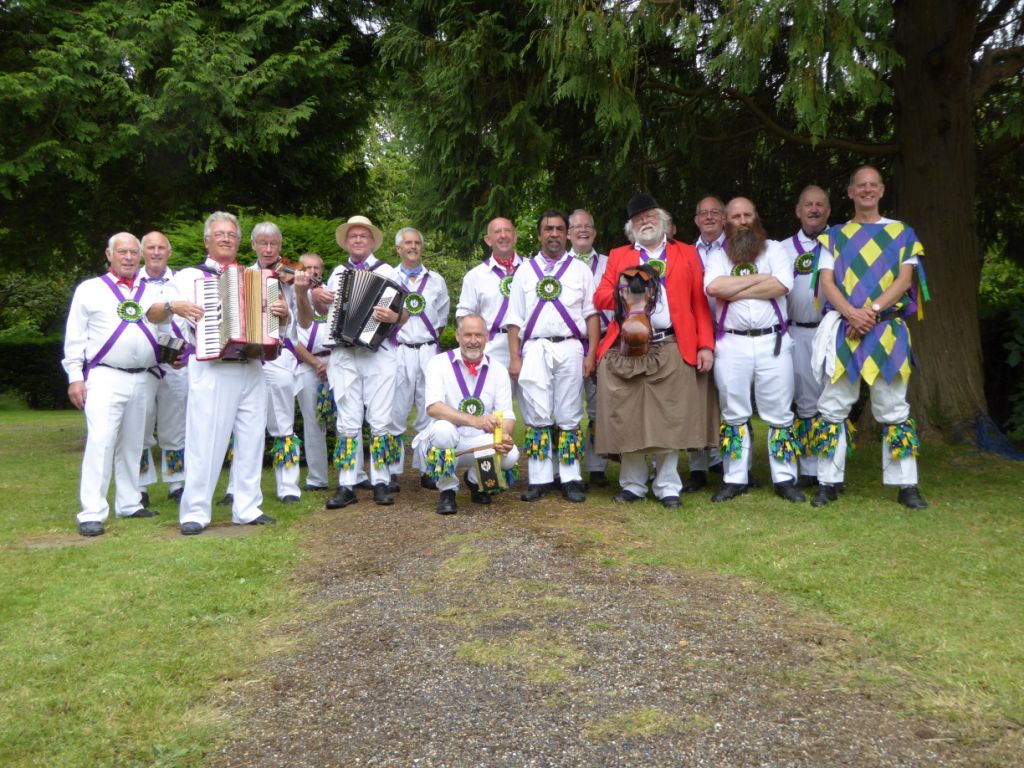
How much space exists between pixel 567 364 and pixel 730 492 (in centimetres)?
153

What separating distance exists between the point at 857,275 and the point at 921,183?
245 centimetres

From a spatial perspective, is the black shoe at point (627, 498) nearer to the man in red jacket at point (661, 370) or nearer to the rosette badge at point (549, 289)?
the man in red jacket at point (661, 370)

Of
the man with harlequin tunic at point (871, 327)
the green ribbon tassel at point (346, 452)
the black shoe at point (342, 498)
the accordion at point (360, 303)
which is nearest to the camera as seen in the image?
the man with harlequin tunic at point (871, 327)

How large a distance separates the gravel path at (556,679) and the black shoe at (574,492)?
5.89 feet

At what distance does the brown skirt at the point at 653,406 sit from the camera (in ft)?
23.5

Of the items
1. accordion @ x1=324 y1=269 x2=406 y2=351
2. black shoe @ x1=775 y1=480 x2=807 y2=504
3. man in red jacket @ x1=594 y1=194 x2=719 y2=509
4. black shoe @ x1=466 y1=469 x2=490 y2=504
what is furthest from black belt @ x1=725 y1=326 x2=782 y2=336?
accordion @ x1=324 y1=269 x2=406 y2=351

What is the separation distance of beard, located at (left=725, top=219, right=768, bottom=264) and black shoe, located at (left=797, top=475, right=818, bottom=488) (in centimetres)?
184

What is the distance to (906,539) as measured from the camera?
596cm

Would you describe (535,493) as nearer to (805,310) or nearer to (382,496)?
(382,496)

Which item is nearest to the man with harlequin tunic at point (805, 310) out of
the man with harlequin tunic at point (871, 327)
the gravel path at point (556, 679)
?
the man with harlequin tunic at point (871, 327)

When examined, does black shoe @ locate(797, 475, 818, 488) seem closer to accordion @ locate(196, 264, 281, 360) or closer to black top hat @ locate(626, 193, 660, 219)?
black top hat @ locate(626, 193, 660, 219)

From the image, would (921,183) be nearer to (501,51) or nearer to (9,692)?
(501,51)

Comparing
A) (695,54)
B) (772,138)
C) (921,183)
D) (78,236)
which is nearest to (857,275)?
(921,183)

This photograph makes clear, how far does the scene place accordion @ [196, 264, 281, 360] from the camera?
21.9 feet
